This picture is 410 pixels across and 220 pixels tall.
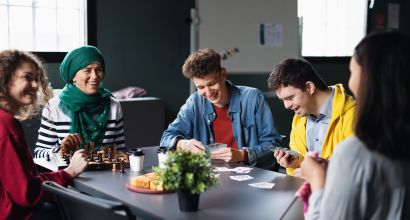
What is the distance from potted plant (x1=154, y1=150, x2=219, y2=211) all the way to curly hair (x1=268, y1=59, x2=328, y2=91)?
2.94 ft

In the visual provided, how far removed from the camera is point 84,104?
2.91 meters

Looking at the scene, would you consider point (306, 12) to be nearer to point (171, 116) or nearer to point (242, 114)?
point (171, 116)

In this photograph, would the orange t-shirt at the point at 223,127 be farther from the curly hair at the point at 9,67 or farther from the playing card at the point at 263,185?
the curly hair at the point at 9,67

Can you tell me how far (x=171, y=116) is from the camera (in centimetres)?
487

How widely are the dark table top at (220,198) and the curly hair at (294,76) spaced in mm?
436

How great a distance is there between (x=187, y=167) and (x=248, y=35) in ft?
11.8

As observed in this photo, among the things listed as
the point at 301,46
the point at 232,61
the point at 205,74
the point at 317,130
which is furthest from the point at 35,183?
the point at 301,46

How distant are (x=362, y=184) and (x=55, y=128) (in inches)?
76.9

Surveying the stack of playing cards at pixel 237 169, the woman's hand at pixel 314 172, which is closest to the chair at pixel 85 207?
the woman's hand at pixel 314 172

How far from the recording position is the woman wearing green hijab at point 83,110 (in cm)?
285

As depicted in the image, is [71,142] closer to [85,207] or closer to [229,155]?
[229,155]

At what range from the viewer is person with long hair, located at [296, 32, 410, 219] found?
1265mm

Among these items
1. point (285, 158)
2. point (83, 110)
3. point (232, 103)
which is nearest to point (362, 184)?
point (285, 158)

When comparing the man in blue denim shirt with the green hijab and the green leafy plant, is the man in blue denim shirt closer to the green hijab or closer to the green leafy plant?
the green hijab
